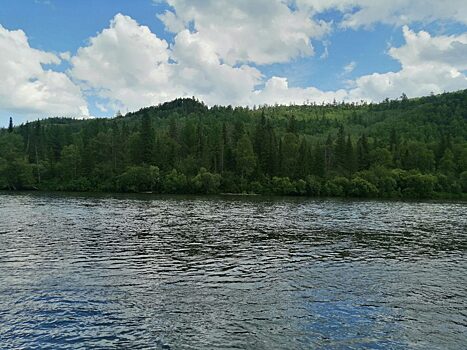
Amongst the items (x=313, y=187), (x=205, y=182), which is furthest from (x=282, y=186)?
(x=205, y=182)

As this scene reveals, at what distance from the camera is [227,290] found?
866 inches

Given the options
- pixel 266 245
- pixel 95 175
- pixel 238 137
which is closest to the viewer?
pixel 266 245

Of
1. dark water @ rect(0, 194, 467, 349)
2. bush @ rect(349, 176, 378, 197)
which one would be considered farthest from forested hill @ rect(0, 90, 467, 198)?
dark water @ rect(0, 194, 467, 349)

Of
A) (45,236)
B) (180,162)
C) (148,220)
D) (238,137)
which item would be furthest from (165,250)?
(238,137)

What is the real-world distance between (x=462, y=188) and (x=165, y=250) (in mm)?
138582

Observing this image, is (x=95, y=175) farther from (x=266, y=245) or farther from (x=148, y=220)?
(x=266, y=245)

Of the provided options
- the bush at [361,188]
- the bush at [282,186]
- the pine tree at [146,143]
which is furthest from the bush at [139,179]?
the bush at [361,188]

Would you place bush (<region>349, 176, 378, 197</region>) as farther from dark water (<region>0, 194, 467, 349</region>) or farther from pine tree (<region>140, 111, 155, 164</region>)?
dark water (<region>0, 194, 467, 349</region>)

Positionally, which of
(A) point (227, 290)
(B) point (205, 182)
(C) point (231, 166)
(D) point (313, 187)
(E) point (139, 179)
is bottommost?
(A) point (227, 290)

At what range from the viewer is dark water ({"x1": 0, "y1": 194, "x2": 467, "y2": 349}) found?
1588 cm

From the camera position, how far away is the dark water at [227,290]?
15875 millimetres

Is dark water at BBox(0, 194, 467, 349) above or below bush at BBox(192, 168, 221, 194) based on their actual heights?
below

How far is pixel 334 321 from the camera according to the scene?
17625 millimetres

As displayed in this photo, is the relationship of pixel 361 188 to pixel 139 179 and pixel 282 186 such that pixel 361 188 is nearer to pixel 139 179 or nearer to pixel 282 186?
pixel 282 186
